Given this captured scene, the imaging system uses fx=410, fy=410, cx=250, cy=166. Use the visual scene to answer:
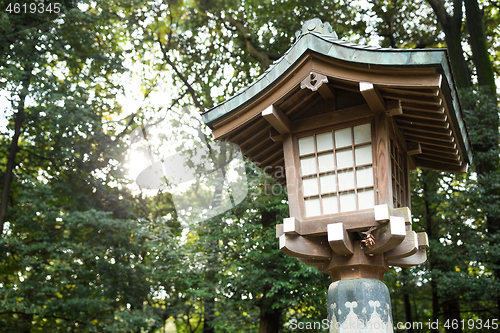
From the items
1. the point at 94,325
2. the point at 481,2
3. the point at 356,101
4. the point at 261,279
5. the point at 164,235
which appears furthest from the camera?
the point at 481,2

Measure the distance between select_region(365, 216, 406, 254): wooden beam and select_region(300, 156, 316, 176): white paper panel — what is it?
2.56ft

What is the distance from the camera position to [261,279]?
9031 millimetres

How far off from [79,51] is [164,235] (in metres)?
5.54

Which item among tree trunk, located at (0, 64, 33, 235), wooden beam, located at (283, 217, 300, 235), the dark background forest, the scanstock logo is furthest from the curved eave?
tree trunk, located at (0, 64, 33, 235)

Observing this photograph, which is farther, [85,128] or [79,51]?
[79,51]

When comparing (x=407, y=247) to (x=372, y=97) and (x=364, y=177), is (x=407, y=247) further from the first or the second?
(x=372, y=97)

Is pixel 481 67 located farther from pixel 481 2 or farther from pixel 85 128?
pixel 85 128

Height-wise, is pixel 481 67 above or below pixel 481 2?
below

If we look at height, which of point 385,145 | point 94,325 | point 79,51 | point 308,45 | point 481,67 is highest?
point 79,51

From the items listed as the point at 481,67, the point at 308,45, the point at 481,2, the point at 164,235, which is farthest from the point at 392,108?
the point at 481,2

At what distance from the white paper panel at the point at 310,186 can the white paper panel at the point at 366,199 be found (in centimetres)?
39

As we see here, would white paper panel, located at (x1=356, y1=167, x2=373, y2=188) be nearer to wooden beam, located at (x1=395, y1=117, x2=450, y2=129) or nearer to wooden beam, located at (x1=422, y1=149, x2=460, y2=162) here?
wooden beam, located at (x1=395, y1=117, x2=450, y2=129)

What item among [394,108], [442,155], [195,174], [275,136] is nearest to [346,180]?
[394,108]

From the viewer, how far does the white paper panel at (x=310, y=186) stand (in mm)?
3683
